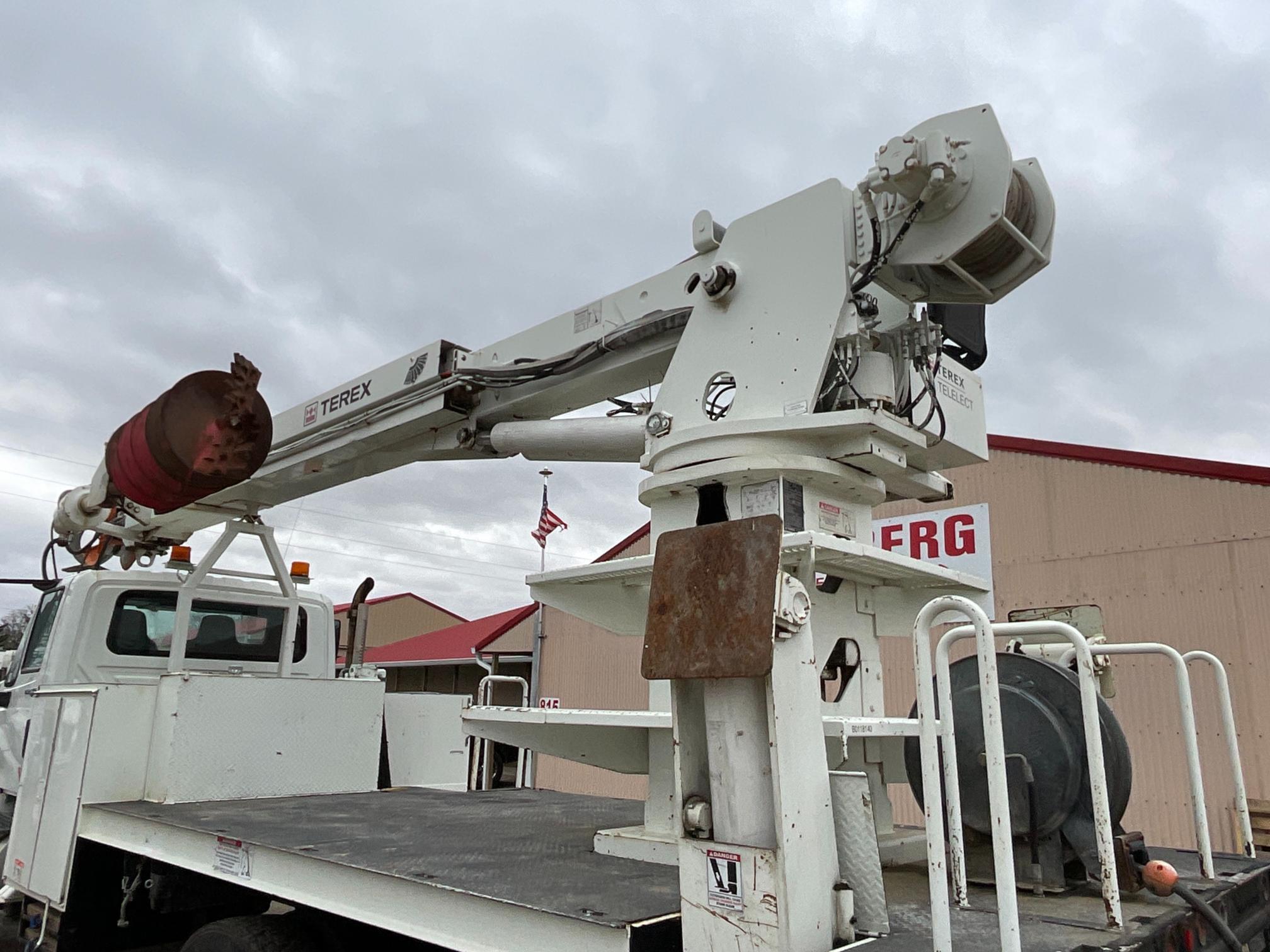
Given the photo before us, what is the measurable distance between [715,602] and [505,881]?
3.62 feet

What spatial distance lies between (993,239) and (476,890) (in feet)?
9.05

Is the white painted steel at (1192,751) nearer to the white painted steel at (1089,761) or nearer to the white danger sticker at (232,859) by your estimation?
the white painted steel at (1089,761)

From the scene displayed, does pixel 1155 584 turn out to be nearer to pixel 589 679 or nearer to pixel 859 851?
pixel 589 679

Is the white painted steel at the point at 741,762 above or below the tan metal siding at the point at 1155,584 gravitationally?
below

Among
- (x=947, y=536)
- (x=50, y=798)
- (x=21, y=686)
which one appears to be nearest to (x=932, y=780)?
(x=50, y=798)

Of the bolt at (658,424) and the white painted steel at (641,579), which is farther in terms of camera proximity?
the bolt at (658,424)

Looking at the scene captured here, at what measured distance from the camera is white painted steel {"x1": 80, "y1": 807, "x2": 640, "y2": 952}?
2.31 meters

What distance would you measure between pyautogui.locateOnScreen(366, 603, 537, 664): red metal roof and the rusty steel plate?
1532 centimetres

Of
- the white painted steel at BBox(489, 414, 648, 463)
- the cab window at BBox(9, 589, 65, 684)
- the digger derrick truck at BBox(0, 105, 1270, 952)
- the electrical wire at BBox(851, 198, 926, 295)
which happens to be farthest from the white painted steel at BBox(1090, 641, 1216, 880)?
the cab window at BBox(9, 589, 65, 684)

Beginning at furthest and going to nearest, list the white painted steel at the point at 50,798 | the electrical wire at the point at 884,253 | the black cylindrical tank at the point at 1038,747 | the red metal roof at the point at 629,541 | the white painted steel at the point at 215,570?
the red metal roof at the point at 629,541 < the white painted steel at the point at 215,570 < the white painted steel at the point at 50,798 < the electrical wire at the point at 884,253 < the black cylindrical tank at the point at 1038,747

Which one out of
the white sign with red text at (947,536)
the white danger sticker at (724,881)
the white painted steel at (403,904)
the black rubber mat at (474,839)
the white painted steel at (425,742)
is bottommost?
the white painted steel at (403,904)

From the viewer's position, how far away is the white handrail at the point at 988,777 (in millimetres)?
2012

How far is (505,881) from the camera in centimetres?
273

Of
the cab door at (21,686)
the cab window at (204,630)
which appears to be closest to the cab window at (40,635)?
the cab door at (21,686)
